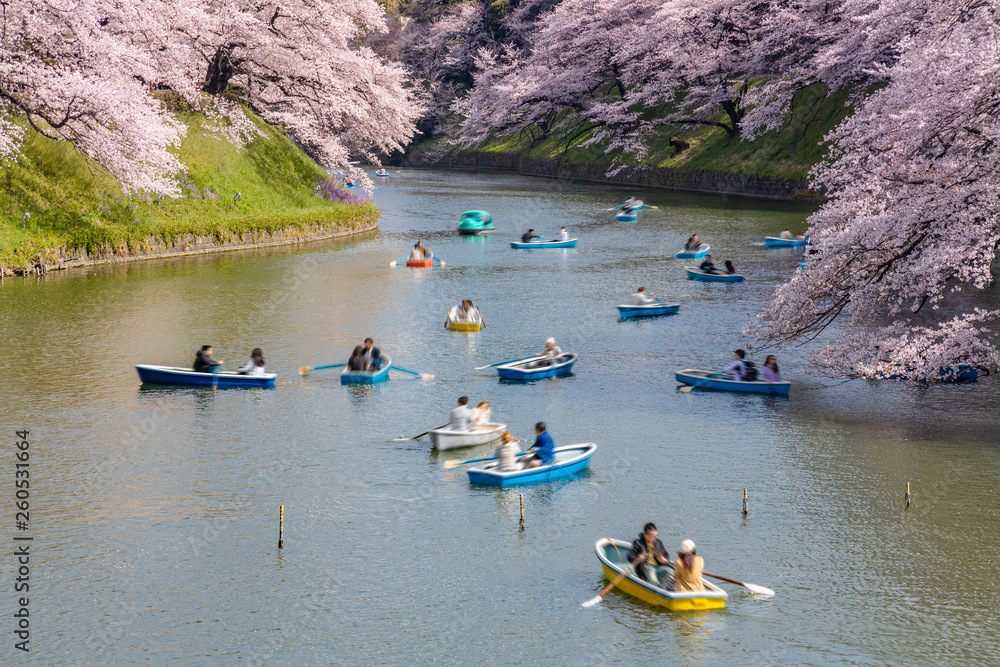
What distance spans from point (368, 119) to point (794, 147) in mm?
35592

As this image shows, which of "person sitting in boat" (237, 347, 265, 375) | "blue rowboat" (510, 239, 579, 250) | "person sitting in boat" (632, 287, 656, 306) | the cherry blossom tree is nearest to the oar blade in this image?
the cherry blossom tree

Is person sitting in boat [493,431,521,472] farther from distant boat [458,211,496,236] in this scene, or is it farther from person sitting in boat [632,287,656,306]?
distant boat [458,211,496,236]

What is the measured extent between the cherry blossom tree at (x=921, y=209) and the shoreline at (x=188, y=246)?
32861 mm

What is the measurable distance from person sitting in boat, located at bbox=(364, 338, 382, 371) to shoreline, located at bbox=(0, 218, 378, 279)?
21.7m

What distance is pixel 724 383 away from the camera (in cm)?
2909

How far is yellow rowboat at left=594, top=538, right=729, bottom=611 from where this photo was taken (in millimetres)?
16516

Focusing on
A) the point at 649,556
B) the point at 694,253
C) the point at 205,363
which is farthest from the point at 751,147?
the point at 649,556

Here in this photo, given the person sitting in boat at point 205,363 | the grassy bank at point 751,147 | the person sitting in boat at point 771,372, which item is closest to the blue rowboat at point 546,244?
the grassy bank at point 751,147

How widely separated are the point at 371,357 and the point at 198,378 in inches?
208

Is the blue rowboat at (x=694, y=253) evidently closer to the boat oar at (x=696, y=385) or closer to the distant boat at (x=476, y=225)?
the distant boat at (x=476, y=225)

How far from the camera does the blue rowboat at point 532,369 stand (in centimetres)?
3062

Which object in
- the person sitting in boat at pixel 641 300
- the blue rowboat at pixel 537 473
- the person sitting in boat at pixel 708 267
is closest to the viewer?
the blue rowboat at pixel 537 473

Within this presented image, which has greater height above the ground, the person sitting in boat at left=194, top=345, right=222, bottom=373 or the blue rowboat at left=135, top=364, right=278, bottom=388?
the person sitting in boat at left=194, top=345, right=222, bottom=373

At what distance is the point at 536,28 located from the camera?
120 meters
